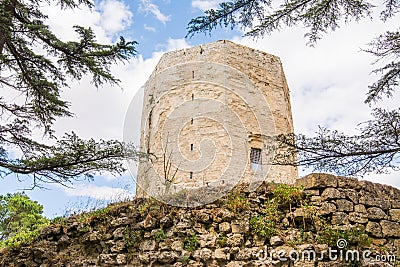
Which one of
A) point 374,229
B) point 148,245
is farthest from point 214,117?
point 374,229

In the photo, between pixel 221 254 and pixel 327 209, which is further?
pixel 327 209

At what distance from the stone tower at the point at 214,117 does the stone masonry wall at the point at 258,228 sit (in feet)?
17.9

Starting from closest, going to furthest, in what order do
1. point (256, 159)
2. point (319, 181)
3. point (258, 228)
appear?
point (258, 228) < point (319, 181) < point (256, 159)

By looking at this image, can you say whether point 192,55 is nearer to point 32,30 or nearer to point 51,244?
point 32,30

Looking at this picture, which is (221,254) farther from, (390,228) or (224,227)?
(390,228)

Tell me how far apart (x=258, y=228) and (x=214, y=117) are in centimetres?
766

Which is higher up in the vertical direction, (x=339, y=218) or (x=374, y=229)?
(x=339, y=218)

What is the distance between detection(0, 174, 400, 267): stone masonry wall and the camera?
15.8ft

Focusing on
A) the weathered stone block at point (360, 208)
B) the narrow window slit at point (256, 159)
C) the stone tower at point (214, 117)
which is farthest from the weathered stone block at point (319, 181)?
the narrow window slit at point (256, 159)

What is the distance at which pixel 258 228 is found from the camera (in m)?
5.07

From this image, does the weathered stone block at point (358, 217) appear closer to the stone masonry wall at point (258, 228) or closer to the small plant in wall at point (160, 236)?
the stone masonry wall at point (258, 228)

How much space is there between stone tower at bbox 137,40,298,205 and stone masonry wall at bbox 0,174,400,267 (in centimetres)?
547

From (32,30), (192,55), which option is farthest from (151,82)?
(32,30)

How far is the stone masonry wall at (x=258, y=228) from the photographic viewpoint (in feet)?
15.8
